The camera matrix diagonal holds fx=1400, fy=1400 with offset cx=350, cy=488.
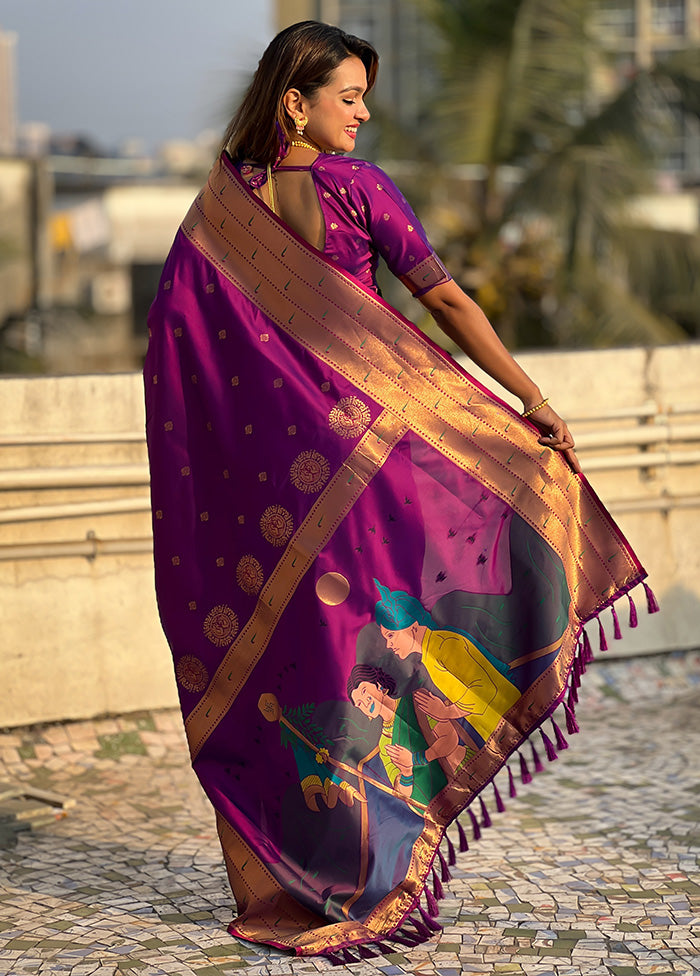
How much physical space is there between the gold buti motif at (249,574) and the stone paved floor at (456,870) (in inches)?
32.5

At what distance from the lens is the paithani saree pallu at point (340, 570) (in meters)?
3.18

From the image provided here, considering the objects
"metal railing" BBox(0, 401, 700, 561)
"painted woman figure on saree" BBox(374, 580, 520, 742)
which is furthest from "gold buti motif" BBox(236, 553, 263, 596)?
"metal railing" BBox(0, 401, 700, 561)

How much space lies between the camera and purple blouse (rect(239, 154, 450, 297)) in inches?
124

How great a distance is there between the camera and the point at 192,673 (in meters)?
3.37

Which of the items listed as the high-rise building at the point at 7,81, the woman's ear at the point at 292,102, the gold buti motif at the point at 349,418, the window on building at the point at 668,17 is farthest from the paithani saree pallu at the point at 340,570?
the high-rise building at the point at 7,81

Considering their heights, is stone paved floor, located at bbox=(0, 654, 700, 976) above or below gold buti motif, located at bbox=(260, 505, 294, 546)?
below

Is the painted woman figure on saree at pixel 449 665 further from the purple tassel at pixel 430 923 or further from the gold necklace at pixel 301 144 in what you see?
the gold necklace at pixel 301 144

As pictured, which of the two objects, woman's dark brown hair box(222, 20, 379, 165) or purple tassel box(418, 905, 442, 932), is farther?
purple tassel box(418, 905, 442, 932)

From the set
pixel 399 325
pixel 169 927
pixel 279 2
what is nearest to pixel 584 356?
pixel 399 325

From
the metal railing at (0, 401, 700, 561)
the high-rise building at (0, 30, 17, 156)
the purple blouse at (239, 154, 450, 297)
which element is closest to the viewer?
the purple blouse at (239, 154, 450, 297)

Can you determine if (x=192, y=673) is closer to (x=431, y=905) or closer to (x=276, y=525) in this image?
(x=276, y=525)

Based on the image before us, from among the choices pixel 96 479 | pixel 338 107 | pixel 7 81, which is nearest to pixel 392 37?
pixel 96 479

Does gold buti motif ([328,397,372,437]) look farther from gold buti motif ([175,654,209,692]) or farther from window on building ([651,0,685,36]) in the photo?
window on building ([651,0,685,36])

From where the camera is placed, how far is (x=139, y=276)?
2656 centimetres
